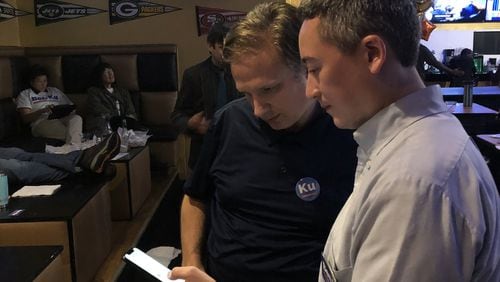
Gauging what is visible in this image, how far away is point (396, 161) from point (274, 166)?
2.04 feet

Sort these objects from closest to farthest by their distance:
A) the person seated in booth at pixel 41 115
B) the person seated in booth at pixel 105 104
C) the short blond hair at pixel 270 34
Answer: the short blond hair at pixel 270 34, the person seated in booth at pixel 41 115, the person seated in booth at pixel 105 104

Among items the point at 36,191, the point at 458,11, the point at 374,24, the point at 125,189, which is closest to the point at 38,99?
the point at 125,189

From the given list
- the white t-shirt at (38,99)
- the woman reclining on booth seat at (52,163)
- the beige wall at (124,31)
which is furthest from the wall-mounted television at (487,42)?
the woman reclining on booth seat at (52,163)

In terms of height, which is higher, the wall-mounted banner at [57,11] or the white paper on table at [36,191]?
the wall-mounted banner at [57,11]

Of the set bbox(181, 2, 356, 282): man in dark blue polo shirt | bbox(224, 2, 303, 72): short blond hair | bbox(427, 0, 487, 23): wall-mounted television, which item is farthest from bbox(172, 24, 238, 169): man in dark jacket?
bbox(427, 0, 487, 23): wall-mounted television

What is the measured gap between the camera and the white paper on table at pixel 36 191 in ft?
10.1

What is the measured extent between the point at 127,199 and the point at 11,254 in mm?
1818

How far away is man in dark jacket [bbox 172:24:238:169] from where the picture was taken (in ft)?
9.62

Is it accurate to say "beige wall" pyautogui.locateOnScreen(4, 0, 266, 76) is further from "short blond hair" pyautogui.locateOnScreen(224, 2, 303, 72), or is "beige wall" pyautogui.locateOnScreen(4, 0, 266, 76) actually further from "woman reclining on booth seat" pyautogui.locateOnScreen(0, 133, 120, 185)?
"short blond hair" pyautogui.locateOnScreen(224, 2, 303, 72)

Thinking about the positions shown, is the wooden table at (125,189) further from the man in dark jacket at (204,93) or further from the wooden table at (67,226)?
the man in dark jacket at (204,93)

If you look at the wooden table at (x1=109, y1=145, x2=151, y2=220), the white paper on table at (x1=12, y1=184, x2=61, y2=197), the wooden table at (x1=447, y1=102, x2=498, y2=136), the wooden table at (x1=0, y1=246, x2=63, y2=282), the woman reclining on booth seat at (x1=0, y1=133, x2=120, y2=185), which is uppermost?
the wooden table at (x1=447, y1=102, x2=498, y2=136)

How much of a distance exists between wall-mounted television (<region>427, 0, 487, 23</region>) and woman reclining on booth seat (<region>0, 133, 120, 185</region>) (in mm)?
5331

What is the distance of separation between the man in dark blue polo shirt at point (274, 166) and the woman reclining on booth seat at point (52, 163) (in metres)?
2.35

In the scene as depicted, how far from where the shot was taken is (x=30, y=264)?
2.08 meters
